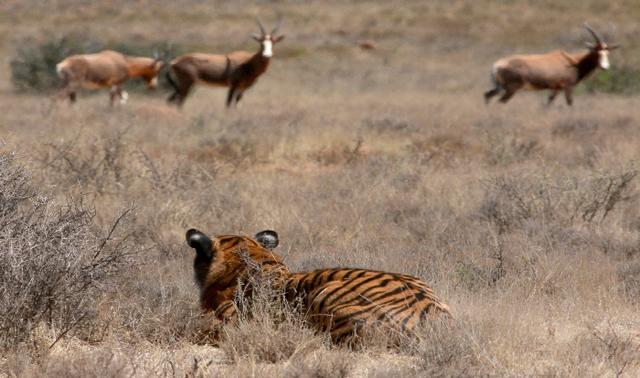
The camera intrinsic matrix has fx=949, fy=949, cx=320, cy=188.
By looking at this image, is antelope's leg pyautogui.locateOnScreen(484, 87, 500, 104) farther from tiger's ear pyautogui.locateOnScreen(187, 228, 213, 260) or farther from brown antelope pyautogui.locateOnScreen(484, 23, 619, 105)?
tiger's ear pyautogui.locateOnScreen(187, 228, 213, 260)

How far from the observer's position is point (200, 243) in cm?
496

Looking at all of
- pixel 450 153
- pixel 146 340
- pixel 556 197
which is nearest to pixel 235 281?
pixel 146 340

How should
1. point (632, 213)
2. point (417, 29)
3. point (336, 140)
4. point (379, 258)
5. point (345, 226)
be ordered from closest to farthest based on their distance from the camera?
point (379, 258) → point (345, 226) → point (632, 213) → point (336, 140) → point (417, 29)

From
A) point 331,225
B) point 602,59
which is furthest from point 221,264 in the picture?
point 602,59

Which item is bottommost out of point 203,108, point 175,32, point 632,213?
point 175,32

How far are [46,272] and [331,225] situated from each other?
3694mm

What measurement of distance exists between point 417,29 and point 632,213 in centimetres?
4399

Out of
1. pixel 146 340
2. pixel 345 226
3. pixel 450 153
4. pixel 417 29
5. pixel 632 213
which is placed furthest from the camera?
pixel 417 29

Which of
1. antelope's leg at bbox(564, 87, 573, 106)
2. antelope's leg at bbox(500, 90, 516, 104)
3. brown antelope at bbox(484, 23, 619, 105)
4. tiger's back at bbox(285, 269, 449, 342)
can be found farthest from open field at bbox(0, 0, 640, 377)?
brown antelope at bbox(484, 23, 619, 105)

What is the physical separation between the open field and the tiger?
0.13 meters

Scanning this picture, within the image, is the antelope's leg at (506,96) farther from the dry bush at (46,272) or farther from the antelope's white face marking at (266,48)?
the dry bush at (46,272)

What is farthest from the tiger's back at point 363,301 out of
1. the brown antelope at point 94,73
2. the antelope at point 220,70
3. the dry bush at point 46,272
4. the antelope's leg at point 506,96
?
the antelope at point 220,70

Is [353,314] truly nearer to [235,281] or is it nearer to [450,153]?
[235,281]

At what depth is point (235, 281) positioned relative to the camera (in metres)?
5.00
